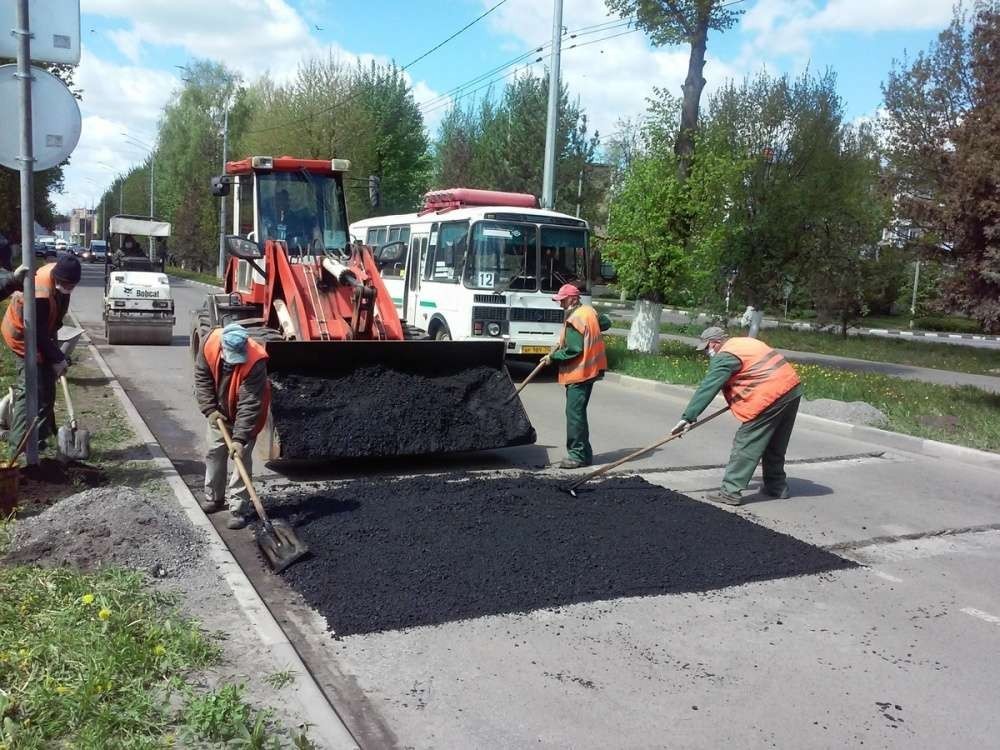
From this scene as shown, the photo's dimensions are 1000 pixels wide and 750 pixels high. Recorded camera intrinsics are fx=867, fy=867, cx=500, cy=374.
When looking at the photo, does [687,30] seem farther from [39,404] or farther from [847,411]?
[39,404]

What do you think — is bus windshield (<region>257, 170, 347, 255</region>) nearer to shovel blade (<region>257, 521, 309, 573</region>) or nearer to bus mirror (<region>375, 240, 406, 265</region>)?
bus mirror (<region>375, 240, 406, 265</region>)

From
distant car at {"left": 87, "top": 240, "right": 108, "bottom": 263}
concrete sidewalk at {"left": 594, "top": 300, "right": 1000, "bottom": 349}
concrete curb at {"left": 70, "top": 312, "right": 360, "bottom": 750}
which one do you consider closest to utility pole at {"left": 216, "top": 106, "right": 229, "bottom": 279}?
concrete sidewalk at {"left": 594, "top": 300, "right": 1000, "bottom": 349}

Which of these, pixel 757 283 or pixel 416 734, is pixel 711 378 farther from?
pixel 757 283

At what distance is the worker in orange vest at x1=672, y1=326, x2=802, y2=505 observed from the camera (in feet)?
23.5

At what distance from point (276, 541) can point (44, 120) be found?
3.29 meters

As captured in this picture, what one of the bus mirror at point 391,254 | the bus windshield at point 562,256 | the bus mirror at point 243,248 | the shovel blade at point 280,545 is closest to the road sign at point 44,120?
the shovel blade at point 280,545

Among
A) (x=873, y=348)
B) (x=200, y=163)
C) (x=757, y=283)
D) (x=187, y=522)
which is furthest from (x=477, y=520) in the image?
(x=200, y=163)

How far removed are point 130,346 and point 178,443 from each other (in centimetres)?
917

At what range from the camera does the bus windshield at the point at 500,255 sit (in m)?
13.5

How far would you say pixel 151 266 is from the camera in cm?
2194

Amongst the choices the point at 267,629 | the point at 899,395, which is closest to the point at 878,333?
the point at 899,395

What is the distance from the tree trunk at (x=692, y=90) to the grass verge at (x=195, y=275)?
2539cm

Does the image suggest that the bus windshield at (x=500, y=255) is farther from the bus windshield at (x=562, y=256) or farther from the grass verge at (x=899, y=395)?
the grass verge at (x=899, y=395)

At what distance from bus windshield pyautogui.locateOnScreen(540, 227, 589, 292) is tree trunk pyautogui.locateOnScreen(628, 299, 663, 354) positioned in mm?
3471
